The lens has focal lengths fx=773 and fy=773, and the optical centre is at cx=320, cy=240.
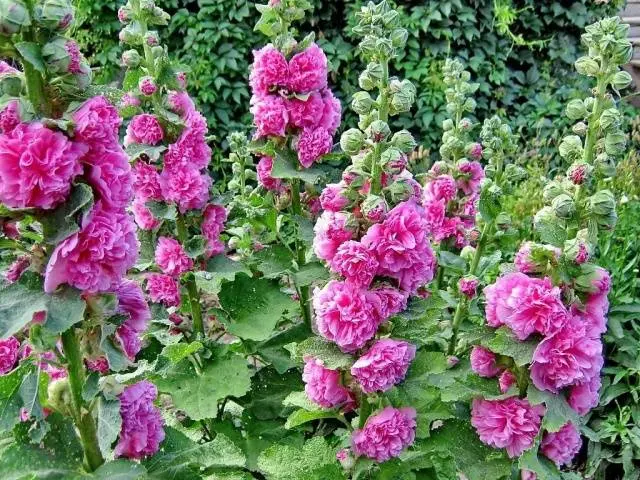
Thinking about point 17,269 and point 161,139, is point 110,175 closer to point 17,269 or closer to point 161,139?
point 17,269

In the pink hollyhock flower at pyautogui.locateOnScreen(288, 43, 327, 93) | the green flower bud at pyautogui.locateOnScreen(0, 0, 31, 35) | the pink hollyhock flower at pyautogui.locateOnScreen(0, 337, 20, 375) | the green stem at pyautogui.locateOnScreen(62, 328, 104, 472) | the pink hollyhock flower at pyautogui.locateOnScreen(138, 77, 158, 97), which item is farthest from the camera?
the pink hollyhock flower at pyautogui.locateOnScreen(288, 43, 327, 93)

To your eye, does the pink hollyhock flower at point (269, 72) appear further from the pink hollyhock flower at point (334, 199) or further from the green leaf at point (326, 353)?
the green leaf at point (326, 353)

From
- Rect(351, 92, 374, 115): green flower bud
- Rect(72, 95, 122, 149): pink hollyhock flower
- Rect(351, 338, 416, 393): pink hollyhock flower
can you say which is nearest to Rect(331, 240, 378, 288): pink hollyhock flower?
Rect(351, 338, 416, 393): pink hollyhock flower

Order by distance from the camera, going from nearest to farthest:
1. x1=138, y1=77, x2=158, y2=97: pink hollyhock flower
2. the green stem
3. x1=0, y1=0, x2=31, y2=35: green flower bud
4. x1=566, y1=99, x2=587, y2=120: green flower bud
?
1. x1=0, y1=0, x2=31, y2=35: green flower bud
2. the green stem
3. x1=566, y1=99, x2=587, y2=120: green flower bud
4. x1=138, y1=77, x2=158, y2=97: pink hollyhock flower

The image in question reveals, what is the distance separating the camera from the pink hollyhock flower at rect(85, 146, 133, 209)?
137 centimetres

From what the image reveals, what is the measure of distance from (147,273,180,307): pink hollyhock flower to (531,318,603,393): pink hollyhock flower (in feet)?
3.54

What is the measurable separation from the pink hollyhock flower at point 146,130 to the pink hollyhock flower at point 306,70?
0.40 m

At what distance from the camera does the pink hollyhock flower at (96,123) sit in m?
1.32

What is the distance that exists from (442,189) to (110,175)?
131cm

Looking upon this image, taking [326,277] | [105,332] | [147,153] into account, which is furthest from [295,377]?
[105,332]

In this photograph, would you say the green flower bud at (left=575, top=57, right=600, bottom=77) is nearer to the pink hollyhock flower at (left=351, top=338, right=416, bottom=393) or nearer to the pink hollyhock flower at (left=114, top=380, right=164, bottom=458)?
the pink hollyhock flower at (left=351, top=338, right=416, bottom=393)

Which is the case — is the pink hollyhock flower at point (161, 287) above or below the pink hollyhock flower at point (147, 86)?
below

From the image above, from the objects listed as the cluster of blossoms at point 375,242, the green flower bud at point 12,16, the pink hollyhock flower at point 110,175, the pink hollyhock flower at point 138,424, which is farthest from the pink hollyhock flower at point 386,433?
the green flower bud at point 12,16

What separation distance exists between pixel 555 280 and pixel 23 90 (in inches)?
46.7
